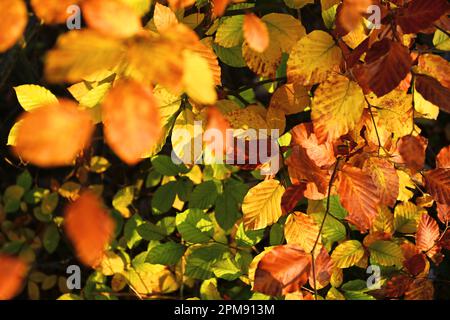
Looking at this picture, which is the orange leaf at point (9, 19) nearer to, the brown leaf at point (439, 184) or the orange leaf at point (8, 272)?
the orange leaf at point (8, 272)

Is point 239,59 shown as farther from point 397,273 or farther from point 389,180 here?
point 397,273

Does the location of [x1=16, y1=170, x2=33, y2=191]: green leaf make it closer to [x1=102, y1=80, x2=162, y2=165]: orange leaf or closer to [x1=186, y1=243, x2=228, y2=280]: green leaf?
[x1=186, y1=243, x2=228, y2=280]: green leaf

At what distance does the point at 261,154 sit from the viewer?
88cm

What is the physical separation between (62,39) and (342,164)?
55cm

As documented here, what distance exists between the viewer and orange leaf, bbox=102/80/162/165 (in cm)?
47

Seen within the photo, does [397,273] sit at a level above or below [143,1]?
below

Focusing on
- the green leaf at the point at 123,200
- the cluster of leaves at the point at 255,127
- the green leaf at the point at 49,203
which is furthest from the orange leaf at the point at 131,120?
the green leaf at the point at 49,203

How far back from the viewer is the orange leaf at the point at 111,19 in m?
0.48

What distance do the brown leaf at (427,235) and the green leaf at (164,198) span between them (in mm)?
562
